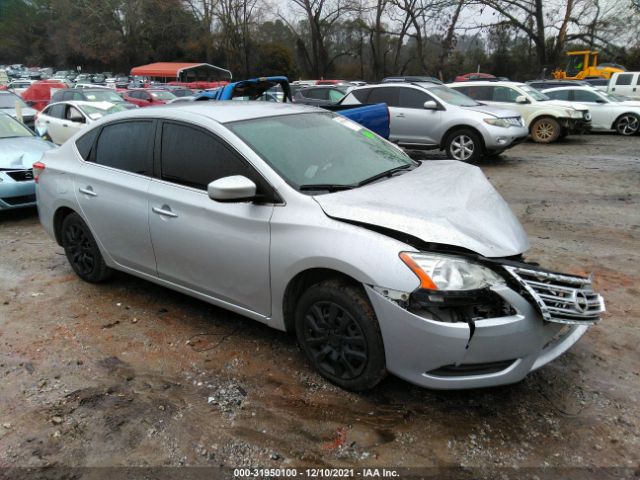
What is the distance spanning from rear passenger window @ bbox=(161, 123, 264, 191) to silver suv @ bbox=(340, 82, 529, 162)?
793 cm

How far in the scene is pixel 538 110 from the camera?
1336cm

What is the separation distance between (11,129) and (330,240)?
7545 millimetres

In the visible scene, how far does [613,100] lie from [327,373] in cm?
1565

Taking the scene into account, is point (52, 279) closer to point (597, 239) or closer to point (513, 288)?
point (513, 288)

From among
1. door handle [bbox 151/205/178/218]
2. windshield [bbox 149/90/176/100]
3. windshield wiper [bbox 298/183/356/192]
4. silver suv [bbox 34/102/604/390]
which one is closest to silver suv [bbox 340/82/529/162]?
silver suv [bbox 34/102/604/390]

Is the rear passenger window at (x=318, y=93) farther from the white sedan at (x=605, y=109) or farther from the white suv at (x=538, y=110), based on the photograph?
the white sedan at (x=605, y=109)

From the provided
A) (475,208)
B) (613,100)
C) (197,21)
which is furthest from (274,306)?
(197,21)

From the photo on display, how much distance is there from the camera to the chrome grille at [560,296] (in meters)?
2.55

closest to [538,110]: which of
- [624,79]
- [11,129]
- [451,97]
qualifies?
[451,97]

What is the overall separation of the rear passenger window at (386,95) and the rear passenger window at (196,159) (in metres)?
8.36

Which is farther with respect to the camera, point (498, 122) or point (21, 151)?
point (498, 122)


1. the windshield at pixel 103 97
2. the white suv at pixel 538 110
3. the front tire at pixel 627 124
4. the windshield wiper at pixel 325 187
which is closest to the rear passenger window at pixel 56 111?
the windshield at pixel 103 97

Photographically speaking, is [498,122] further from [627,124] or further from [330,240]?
[330,240]

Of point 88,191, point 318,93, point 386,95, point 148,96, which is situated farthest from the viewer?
point 148,96
